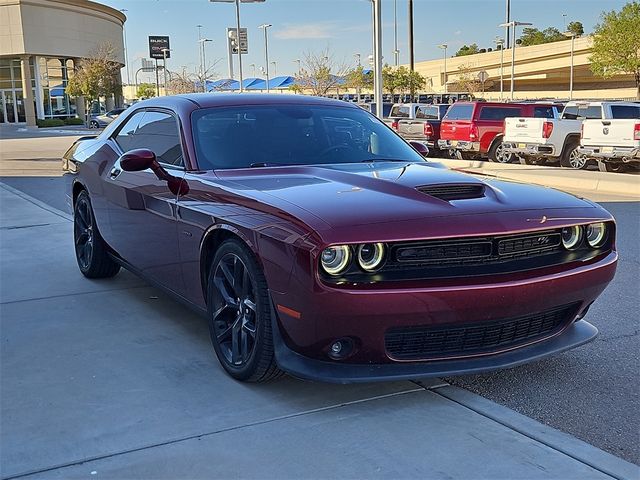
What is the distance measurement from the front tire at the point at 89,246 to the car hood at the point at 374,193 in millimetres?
2105

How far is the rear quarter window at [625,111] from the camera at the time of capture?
1647 cm

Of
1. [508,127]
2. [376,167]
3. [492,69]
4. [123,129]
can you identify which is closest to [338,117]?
[376,167]

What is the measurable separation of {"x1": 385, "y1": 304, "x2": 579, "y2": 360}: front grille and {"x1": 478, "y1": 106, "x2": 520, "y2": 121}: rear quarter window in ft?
52.1

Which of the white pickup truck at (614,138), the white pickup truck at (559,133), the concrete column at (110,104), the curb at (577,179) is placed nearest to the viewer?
the curb at (577,179)

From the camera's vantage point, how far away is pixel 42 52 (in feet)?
181

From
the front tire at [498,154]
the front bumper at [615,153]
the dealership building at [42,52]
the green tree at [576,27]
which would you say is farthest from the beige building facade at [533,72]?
the front bumper at [615,153]

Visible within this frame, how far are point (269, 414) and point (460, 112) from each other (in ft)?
55.0

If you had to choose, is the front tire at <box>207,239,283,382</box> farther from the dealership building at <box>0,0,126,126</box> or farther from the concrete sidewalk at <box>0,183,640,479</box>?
the dealership building at <box>0,0,126,126</box>

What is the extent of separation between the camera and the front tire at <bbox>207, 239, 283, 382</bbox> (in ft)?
11.4

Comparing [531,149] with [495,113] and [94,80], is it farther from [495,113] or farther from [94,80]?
[94,80]

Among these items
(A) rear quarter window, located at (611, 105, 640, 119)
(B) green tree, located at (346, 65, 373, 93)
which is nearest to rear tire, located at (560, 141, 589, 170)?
(A) rear quarter window, located at (611, 105, 640, 119)

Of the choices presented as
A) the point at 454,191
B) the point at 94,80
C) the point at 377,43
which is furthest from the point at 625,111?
the point at 94,80

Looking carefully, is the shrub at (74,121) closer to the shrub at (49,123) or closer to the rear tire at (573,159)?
the shrub at (49,123)

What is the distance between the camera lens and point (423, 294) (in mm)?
3119
